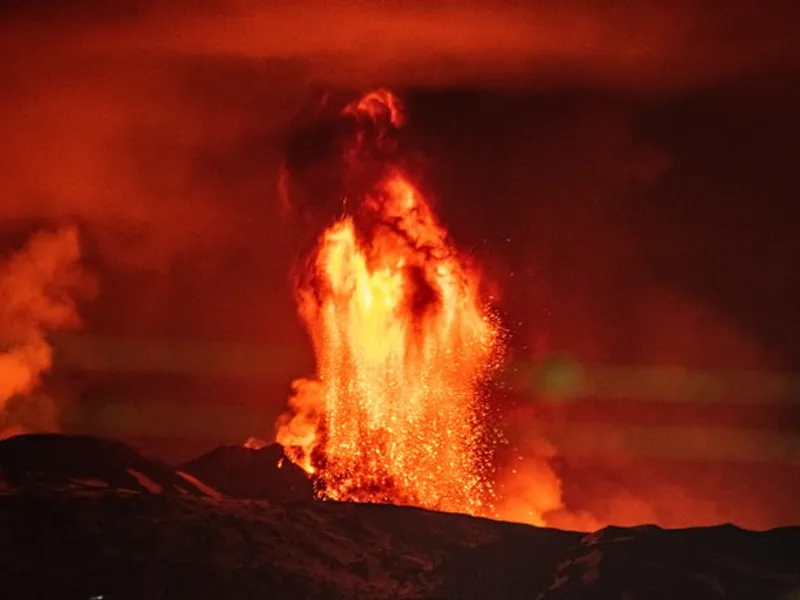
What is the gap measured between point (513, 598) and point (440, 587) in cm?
976

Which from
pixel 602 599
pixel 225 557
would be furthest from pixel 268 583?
pixel 602 599

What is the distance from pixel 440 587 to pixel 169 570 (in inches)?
1396

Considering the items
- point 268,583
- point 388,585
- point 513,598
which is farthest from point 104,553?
point 513,598

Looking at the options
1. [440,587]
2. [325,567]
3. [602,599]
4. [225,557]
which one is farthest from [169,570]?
[602,599]

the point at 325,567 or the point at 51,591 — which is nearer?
the point at 51,591

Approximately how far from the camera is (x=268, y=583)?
188750 millimetres

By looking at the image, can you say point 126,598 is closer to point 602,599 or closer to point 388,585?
point 388,585

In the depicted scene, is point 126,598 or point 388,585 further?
point 388,585

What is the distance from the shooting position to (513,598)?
199 meters

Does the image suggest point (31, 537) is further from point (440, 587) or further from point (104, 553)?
point (440, 587)

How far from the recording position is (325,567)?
19725cm

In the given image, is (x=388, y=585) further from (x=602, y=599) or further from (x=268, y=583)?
(x=602, y=599)

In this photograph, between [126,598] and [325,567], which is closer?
[126,598]

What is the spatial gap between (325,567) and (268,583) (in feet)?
35.6
